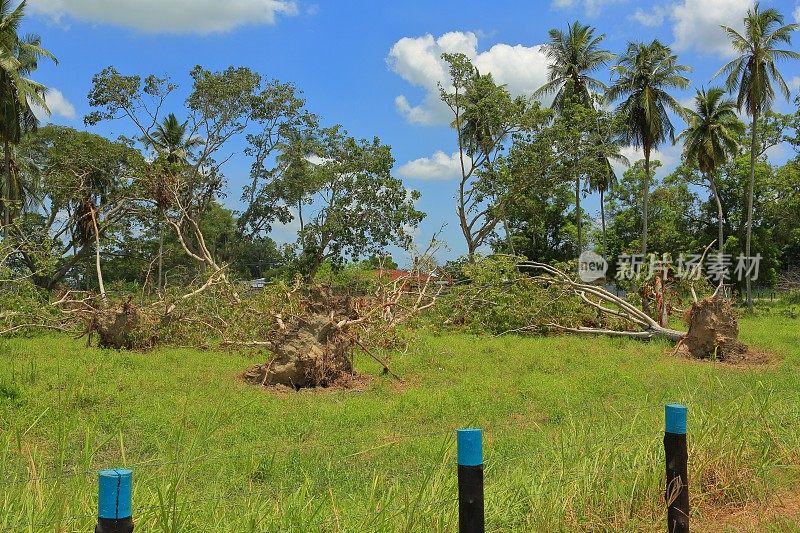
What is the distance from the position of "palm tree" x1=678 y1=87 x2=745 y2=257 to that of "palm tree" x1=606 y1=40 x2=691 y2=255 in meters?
2.89

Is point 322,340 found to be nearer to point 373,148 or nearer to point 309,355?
point 309,355

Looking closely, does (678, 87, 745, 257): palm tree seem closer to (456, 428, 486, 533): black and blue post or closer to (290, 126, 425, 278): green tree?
(290, 126, 425, 278): green tree

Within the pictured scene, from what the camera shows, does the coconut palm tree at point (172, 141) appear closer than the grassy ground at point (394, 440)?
No

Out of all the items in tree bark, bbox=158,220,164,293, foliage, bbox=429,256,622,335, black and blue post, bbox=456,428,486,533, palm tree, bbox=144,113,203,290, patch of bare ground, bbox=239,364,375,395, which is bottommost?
patch of bare ground, bbox=239,364,375,395

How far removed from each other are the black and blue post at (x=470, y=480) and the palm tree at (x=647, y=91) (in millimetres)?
29904

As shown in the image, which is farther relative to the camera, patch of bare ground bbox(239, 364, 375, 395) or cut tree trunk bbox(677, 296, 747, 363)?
cut tree trunk bbox(677, 296, 747, 363)

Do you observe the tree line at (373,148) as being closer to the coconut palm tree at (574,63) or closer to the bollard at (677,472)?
the coconut palm tree at (574,63)

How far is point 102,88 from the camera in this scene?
28.4 metres

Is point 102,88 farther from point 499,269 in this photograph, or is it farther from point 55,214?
point 499,269

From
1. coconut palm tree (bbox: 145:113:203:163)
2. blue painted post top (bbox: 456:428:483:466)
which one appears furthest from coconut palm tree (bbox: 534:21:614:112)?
blue painted post top (bbox: 456:428:483:466)

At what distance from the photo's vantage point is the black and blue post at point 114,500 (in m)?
2.45

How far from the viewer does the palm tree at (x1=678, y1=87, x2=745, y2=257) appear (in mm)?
34656

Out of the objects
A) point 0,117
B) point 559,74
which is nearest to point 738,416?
point 0,117

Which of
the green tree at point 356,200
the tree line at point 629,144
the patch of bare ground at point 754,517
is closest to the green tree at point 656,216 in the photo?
the tree line at point 629,144
